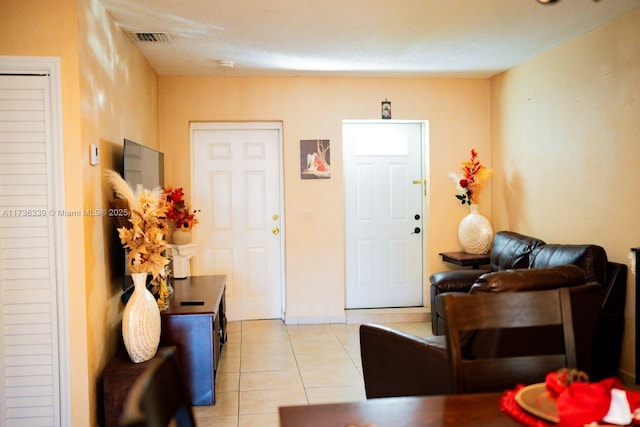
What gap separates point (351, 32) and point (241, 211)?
2391 mm

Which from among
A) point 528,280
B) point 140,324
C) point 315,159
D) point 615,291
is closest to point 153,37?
point 315,159

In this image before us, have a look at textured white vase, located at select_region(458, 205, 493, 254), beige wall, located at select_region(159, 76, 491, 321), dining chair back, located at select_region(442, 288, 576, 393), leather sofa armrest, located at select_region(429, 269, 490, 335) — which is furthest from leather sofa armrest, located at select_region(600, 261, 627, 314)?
dining chair back, located at select_region(442, 288, 576, 393)

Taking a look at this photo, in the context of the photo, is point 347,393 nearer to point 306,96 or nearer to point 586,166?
point 586,166

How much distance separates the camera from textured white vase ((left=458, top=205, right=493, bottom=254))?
541cm

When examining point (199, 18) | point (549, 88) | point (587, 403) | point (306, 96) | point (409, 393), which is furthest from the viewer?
point (306, 96)

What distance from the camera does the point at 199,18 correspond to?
11.9 feet

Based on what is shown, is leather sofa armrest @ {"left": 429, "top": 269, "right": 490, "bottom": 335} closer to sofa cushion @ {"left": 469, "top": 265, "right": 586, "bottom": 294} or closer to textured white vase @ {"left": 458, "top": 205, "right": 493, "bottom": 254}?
textured white vase @ {"left": 458, "top": 205, "right": 493, "bottom": 254}

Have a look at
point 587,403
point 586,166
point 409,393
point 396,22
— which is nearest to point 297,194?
point 396,22

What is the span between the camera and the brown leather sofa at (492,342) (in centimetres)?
258

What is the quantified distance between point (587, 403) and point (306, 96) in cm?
467

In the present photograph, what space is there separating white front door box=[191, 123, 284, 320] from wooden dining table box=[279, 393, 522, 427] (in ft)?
14.1

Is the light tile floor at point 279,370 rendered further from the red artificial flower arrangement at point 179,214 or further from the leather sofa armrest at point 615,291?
the leather sofa armrest at point 615,291

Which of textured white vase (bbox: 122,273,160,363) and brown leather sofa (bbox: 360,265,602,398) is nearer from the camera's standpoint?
brown leather sofa (bbox: 360,265,602,398)

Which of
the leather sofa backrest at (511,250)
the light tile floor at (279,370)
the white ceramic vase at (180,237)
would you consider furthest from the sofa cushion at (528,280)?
the white ceramic vase at (180,237)
